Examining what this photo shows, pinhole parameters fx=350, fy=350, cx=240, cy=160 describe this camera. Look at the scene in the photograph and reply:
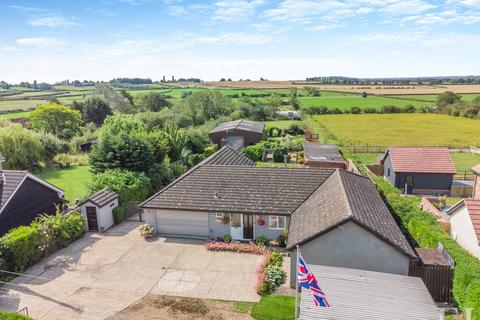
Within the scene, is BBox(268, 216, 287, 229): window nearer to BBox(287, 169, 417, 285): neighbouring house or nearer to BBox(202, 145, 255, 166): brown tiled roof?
BBox(287, 169, 417, 285): neighbouring house

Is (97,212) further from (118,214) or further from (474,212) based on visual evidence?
(474,212)

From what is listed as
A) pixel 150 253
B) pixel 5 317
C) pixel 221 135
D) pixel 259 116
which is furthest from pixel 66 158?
pixel 259 116

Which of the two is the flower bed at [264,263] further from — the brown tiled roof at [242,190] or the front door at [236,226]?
the brown tiled roof at [242,190]

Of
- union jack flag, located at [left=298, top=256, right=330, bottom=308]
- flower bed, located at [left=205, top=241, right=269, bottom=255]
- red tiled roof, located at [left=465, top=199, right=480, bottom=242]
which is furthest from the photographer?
flower bed, located at [left=205, top=241, right=269, bottom=255]

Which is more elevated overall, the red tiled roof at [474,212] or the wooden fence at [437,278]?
the red tiled roof at [474,212]

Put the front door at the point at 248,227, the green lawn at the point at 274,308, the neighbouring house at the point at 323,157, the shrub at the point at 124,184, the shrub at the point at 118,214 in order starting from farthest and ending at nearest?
the neighbouring house at the point at 323,157 → the shrub at the point at 124,184 → the shrub at the point at 118,214 → the front door at the point at 248,227 → the green lawn at the point at 274,308

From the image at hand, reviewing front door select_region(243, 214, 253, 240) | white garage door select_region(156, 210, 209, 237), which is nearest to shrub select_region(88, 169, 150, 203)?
white garage door select_region(156, 210, 209, 237)

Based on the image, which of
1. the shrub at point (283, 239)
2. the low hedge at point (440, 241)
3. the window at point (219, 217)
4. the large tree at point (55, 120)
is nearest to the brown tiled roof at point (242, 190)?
the window at point (219, 217)

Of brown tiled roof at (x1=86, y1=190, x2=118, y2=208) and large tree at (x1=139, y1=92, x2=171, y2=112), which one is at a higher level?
large tree at (x1=139, y1=92, x2=171, y2=112)
